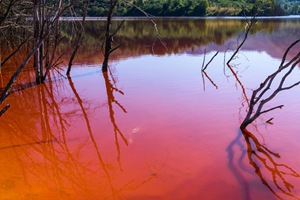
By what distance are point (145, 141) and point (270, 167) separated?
1.92m

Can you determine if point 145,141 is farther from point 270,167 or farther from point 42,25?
point 42,25

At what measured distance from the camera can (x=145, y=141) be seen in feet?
17.1

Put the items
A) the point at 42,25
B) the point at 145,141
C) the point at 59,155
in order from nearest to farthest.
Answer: the point at 59,155
the point at 145,141
the point at 42,25

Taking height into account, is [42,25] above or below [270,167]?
above

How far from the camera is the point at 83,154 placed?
4762 millimetres

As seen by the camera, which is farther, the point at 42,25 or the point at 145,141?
the point at 42,25

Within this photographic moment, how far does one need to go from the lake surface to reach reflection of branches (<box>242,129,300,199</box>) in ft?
0.04

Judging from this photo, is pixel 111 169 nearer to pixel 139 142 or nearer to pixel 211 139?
pixel 139 142

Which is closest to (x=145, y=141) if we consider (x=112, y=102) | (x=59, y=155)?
(x=59, y=155)

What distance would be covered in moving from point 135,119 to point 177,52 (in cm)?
1002

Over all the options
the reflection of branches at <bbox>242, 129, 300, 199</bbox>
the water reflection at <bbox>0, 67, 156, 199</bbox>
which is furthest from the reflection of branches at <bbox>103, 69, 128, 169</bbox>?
the reflection of branches at <bbox>242, 129, 300, 199</bbox>

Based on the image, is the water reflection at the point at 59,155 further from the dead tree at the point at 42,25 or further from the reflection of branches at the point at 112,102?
the dead tree at the point at 42,25

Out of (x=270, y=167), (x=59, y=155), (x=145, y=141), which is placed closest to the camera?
(x=270, y=167)

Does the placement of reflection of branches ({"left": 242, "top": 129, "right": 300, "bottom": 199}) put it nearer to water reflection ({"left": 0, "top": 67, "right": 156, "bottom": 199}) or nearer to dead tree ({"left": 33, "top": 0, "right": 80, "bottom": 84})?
water reflection ({"left": 0, "top": 67, "right": 156, "bottom": 199})
